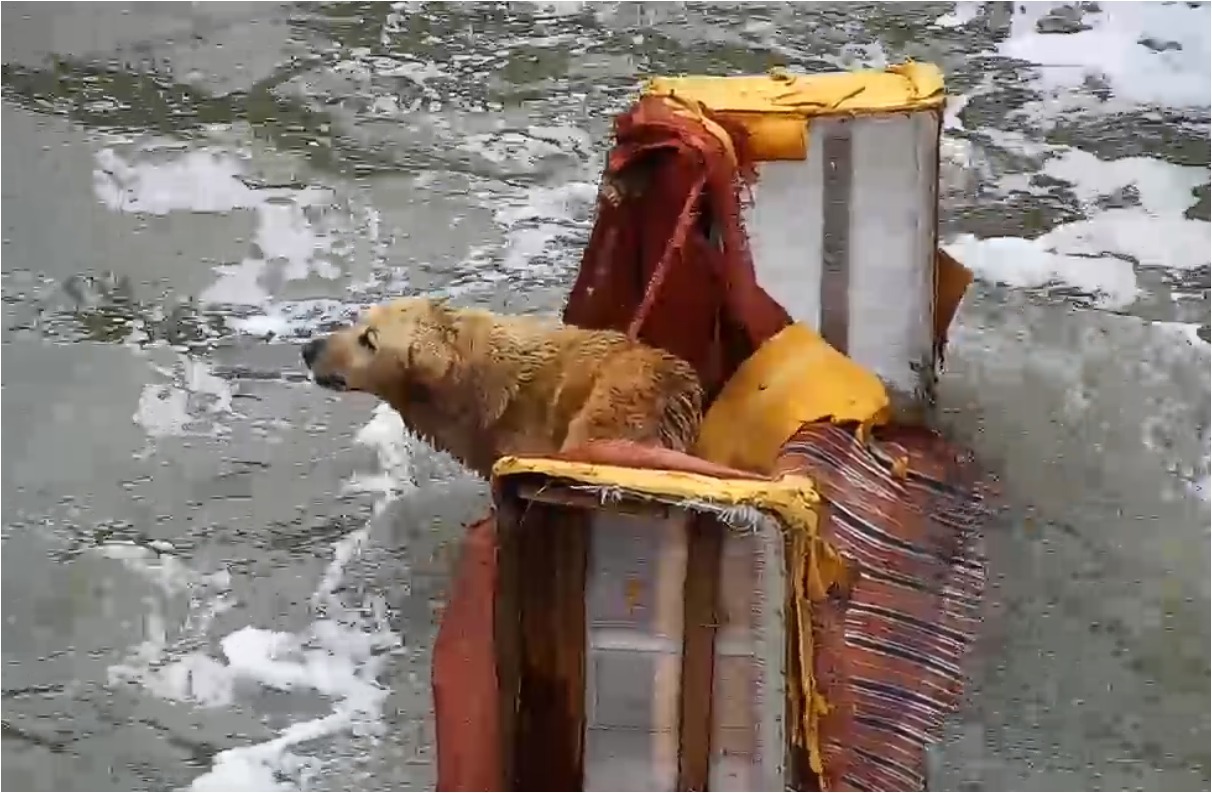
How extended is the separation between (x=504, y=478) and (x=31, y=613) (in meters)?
0.71

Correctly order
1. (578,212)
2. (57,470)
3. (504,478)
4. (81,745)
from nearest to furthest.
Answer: (504,478) < (81,745) < (57,470) < (578,212)

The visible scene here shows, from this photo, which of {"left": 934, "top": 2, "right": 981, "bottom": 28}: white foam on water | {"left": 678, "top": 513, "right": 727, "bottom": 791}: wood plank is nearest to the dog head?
{"left": 678, "top": 513, "right": 727, "bottom": 791}: wood plank

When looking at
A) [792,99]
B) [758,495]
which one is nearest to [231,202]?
[792,99]

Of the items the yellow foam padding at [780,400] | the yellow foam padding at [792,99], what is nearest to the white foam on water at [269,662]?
the yellow foam padding at [780,400]

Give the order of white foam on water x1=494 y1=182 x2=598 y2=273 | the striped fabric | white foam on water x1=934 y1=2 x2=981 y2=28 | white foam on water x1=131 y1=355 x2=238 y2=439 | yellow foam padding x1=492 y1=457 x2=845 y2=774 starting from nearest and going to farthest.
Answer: yellow foam padding x1=492 y1=457 x2=845 y2=774 → the striped fabric → white foam on water x1=131 y1=355 x2=238 y2=439 → white foam on water x1=494 y1=182 x2=598 y2=273 → white foam on water x1=934 y1=2 x2=981 y2=28

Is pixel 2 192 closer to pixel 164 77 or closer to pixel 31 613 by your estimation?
pixel 164 77

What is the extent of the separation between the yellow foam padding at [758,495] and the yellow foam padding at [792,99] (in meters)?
0.34

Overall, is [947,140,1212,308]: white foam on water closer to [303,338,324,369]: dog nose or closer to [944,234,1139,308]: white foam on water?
[944,234,1139,308]: white foam on water

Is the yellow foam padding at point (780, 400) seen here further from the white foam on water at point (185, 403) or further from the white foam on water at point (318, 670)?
the white foam on water at point (185, 403)

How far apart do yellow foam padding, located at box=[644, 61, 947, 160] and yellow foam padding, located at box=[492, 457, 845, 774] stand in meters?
0.34

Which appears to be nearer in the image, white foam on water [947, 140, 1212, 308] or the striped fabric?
the striped fabric

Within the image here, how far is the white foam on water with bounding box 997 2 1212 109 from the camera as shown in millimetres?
1516

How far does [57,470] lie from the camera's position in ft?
4.23

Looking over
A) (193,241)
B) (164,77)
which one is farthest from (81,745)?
(164,77)
